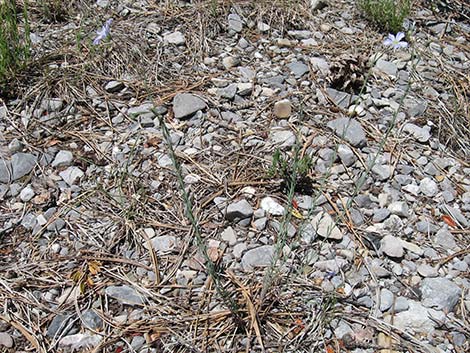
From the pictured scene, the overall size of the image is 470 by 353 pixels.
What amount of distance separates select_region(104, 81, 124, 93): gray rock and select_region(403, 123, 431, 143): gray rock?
1.49 m

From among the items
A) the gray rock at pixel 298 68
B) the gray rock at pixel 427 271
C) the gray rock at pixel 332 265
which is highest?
the gray rock at pixel 298 68

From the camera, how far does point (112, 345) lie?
204 cm

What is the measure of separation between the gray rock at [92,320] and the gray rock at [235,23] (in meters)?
1.92

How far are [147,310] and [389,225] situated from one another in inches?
42.5

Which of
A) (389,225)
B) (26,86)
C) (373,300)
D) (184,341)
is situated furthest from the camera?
(26,86)

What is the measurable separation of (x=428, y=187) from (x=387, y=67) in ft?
2.93

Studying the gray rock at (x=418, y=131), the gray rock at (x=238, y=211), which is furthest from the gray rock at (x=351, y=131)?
the gray rock at (x=238, y=211)

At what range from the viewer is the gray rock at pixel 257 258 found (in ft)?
7.47

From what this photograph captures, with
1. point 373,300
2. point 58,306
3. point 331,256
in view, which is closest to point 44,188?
point 58,306

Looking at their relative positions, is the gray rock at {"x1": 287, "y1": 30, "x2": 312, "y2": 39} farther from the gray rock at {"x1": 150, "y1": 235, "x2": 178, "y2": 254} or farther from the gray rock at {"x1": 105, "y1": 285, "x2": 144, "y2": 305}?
the gray rock at {"x1": 105, "y1": 285, "x2": 144, "y2": 305}

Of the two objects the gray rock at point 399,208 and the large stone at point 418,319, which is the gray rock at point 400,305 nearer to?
the large stone at point 418,319

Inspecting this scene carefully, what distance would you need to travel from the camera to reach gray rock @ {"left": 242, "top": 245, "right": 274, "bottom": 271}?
2277 mm

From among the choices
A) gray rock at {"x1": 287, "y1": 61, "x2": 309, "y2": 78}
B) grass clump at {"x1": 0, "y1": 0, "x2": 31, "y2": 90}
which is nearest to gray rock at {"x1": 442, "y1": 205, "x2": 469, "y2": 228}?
gray rock at {"x1": 287, "y1": 61, "x2": 309, "y2": 78}

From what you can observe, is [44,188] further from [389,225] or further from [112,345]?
[389,225]
